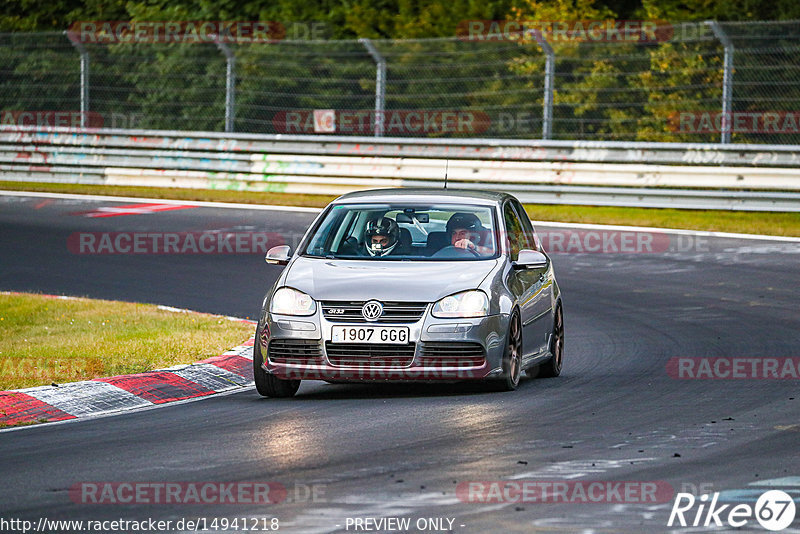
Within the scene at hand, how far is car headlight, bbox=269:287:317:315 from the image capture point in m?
9.63

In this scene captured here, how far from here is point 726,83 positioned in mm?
21359

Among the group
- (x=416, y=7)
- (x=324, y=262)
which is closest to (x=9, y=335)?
(x=324, y=262)

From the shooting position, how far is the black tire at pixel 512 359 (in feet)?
32.1

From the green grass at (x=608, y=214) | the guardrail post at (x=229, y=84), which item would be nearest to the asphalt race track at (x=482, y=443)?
the green grass at (x=608, y=214)

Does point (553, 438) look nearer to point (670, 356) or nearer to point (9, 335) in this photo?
point (670, 356)

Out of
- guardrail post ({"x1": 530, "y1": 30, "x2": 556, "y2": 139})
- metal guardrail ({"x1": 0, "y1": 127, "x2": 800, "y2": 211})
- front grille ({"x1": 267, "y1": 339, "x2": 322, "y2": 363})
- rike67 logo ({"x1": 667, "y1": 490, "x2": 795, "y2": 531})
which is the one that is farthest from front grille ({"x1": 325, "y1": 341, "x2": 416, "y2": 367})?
guardrail post ({"x1": 530, "y1": 30, "x2": 556, "y2": 139})

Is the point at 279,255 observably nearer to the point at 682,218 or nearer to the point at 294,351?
the point at 294,351

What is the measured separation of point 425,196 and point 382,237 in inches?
21.6

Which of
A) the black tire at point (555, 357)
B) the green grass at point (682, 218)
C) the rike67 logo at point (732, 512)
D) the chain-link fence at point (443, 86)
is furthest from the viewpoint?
the chain-link fence at point (443, 86)

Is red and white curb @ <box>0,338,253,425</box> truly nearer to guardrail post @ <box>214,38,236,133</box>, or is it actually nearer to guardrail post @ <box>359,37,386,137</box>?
guardrail post @ <box>359,37,386,137</box>

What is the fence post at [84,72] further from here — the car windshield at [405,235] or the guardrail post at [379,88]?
the car windshield at [405,235]

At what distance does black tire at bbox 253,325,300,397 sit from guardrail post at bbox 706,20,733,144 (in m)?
13.0

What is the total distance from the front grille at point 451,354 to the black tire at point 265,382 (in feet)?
3.43

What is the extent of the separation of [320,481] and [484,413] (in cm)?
221
